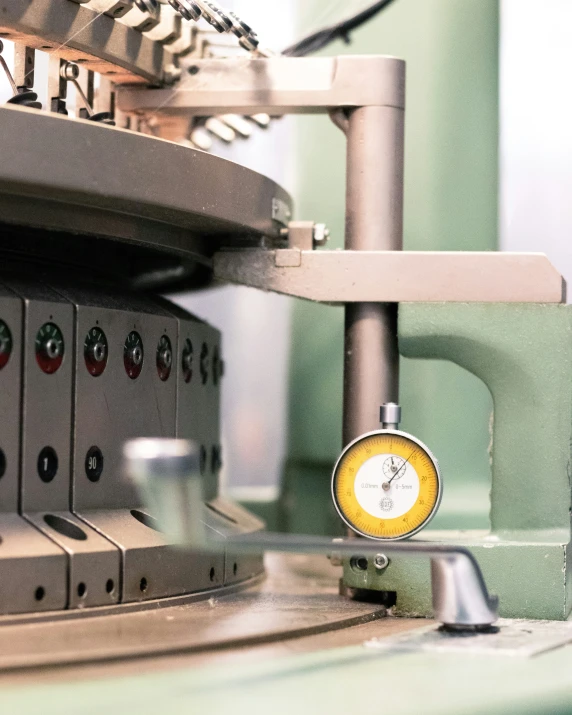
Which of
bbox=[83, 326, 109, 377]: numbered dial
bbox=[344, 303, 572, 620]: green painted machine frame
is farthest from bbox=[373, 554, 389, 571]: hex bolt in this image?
bbox=[83, 326, 109, 377]: numbered dial

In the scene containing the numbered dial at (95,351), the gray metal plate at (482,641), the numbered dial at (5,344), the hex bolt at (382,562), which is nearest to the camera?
the gray metal plate at (482,641)

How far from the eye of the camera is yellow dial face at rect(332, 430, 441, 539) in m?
1.75

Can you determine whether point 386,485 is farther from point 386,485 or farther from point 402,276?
point 402,276

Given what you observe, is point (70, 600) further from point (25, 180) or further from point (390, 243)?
point (390, 243)

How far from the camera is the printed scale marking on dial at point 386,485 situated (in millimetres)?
1749

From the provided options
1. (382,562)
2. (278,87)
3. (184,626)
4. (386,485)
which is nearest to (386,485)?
(386,485)

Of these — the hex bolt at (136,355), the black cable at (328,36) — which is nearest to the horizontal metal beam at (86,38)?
the hex bolt at (136,355)

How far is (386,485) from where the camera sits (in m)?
1.76

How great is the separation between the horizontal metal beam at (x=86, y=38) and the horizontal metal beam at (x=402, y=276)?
40 cm

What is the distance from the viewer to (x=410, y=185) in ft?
8.58

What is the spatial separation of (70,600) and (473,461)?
4.17ft

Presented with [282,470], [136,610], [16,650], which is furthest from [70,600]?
[282,470]

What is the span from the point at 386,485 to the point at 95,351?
51 cm

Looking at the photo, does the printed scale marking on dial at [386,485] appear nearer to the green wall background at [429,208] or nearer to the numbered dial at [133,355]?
the numbered dial at [133,355]
